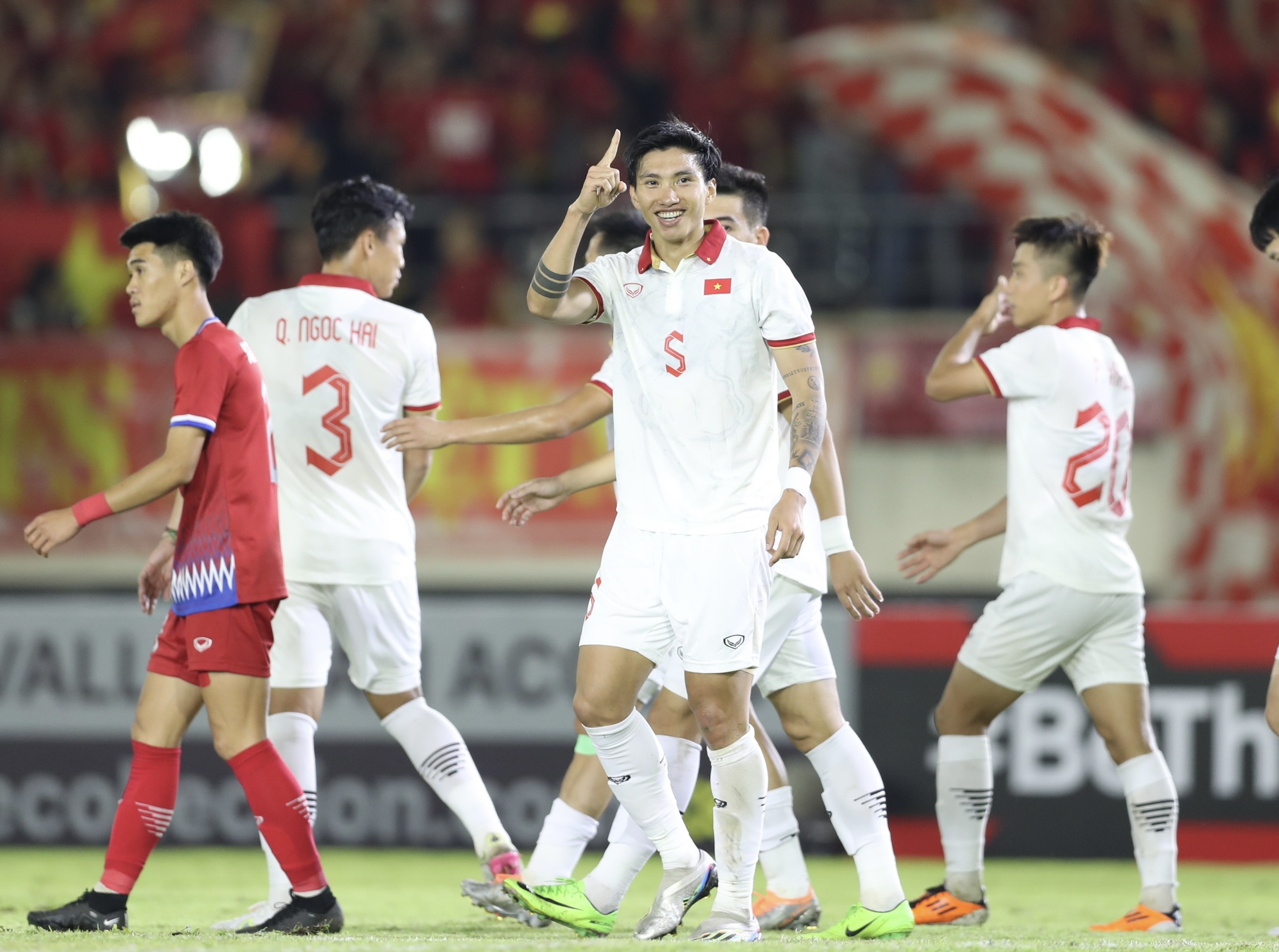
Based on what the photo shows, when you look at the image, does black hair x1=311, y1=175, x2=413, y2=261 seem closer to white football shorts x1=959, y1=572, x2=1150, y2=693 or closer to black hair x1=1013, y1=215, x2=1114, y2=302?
black hair x1=1013, y1=215, x2=1114, y2=302

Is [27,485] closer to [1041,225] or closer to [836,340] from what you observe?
[836,340]

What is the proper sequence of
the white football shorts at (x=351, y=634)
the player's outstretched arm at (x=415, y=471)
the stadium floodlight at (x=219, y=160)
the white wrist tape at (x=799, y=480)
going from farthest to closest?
the stadium floodlight at (x=219, y=160) → the player's outstretched arm at (x=415, y=471) → the white football shorts at (x=351, y=634) → the white wrist tape at (x=799, y=480)

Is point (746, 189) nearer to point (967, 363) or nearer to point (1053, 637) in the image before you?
point (967, 363)

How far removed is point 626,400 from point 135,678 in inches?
166

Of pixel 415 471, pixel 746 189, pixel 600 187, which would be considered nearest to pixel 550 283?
pixel 600 187

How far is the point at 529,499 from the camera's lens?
5.13 meters

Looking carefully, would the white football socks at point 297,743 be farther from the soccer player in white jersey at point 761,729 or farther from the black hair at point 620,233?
the black hair at point 620,233

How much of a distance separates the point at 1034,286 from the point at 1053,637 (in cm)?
120

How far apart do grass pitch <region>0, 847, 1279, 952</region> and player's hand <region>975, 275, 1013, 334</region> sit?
2.01 meters

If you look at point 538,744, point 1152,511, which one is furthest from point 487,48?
point 538,744

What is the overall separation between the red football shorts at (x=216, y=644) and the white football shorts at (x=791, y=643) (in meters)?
1.19

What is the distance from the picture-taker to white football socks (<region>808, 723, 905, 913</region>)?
4.95m

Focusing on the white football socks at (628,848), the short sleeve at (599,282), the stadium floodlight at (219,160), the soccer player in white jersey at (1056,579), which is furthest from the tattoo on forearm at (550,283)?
the stadium floodlight at (219,160)

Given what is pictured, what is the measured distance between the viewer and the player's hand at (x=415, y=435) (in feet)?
16.0
